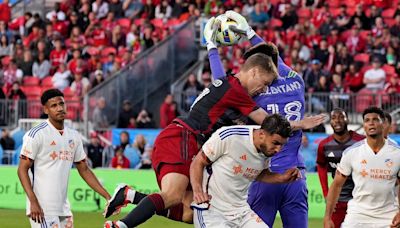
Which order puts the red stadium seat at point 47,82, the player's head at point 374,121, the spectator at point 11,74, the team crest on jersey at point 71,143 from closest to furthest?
the team crest on jersey at point 71,143, the player's head at point 374,121, the spectator at point 11,74, the red stadium seat at point 47,82

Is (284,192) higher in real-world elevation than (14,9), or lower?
Result: lower

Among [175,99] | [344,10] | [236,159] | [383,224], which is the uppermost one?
[344,10]

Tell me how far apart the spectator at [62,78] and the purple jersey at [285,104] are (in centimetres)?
1697

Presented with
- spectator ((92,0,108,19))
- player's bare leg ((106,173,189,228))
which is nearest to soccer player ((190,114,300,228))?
player's bare leg ((106,173,189,228))

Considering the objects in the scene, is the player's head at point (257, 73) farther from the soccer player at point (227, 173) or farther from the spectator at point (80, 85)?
the spectator at point (80, 85)

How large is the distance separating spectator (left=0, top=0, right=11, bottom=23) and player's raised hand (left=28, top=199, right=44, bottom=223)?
21.9 meters

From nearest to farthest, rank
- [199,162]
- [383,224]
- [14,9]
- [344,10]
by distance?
[199,162]
[383,224]
[344,10]
[14,9]

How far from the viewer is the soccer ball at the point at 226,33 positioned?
10195mm

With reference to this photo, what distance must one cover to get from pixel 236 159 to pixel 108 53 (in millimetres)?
19876

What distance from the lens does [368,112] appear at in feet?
35.9

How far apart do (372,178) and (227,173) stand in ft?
8.75

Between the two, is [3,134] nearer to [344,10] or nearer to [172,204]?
[344,10]

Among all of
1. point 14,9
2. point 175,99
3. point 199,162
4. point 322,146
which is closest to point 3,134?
point 175,99

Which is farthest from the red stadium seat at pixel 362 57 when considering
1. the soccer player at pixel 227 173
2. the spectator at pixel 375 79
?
the soccer player at pixel 227 173
